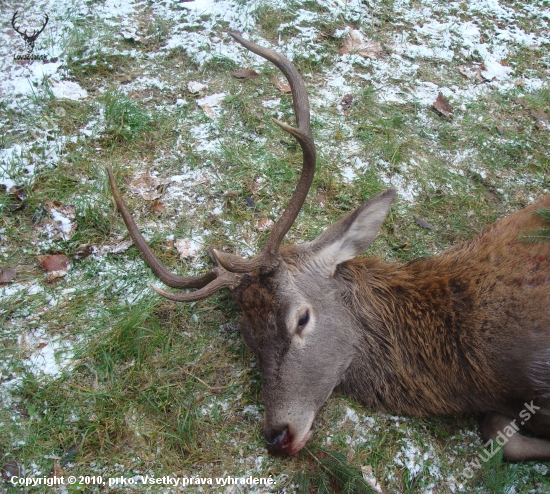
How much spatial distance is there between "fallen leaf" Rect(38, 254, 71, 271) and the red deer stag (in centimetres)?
70

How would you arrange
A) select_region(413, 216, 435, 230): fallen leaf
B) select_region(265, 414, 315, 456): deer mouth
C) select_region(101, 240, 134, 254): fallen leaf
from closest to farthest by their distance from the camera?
1. select_region(265, 414, 315, 456): deer mouth
2. select_region(101, 240, 134, 254): fallen leaf
3. select_region(413, 216, 435, 230): fallen leaf

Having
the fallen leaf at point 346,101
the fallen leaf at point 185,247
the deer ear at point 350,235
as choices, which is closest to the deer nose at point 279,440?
the deer ear at point 350,235

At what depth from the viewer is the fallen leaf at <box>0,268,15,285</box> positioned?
12.0 feet

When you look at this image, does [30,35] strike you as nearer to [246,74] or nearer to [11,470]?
[246,74]

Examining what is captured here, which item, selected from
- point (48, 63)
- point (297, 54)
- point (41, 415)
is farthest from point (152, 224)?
point (297, 54)

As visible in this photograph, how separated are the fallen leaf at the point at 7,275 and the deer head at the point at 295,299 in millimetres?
1018

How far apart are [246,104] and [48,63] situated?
6.65 feet

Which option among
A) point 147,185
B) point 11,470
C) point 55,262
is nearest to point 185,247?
point 147,185

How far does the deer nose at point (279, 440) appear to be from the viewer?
2961 millimetres

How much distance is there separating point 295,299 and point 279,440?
0.84 meters

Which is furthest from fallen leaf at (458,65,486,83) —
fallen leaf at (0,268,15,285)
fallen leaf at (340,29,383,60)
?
fallen leaf at (0,268,15,285)

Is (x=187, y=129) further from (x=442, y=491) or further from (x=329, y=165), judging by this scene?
(x=442, y=491)

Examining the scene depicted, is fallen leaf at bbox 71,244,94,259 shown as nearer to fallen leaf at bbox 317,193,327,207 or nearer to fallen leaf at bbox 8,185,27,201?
fallen leaf at bbox 8,185,27,201

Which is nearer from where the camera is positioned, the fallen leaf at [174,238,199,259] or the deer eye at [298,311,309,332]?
the deer eye at [298,311,309,332]
